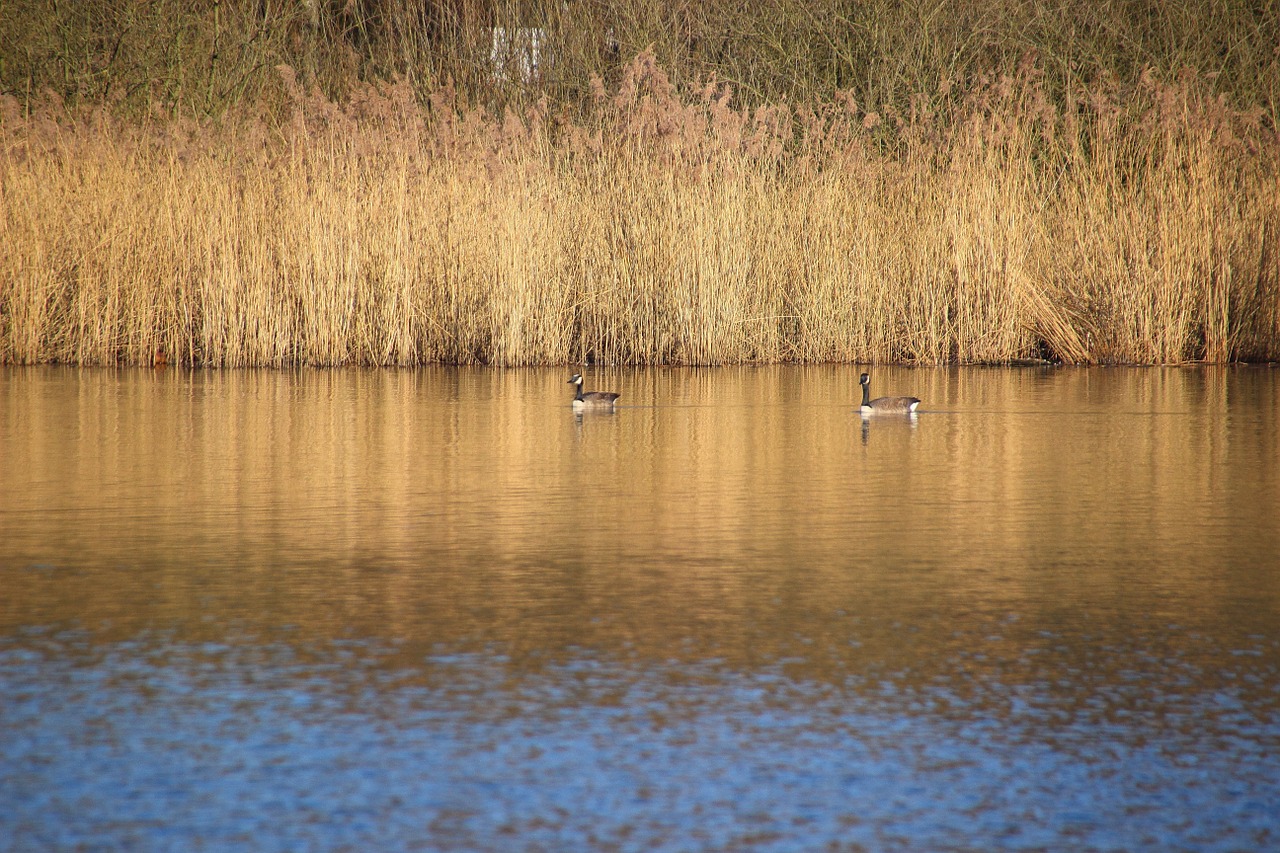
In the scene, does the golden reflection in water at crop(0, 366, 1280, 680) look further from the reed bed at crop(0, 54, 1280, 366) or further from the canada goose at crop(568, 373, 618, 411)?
the reed bed at crop(0, 54, 1280, 366)

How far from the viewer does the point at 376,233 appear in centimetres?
1240

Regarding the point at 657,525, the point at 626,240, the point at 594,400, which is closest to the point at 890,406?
the point at 594,400

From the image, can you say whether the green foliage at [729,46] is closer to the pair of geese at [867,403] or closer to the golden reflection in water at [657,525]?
the pair of geese at [867,403]

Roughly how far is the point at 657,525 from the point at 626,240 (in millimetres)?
7954

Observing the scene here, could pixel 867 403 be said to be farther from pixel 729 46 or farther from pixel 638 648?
pixel 729 46

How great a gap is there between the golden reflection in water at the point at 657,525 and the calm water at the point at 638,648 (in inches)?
0.9

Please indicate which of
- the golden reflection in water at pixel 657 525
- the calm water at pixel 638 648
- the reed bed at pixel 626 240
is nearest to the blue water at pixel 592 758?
the calm water at pixel 638 648

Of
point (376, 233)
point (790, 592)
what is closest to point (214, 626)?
point (790, 592)

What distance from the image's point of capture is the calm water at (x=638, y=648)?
2.61 m

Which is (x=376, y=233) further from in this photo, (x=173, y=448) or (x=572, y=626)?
(x=572, y=626)

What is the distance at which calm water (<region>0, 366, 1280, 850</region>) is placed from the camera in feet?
8.56

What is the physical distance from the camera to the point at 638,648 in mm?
3564

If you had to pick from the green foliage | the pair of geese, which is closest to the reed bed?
the green foliage

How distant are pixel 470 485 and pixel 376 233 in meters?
6.66
